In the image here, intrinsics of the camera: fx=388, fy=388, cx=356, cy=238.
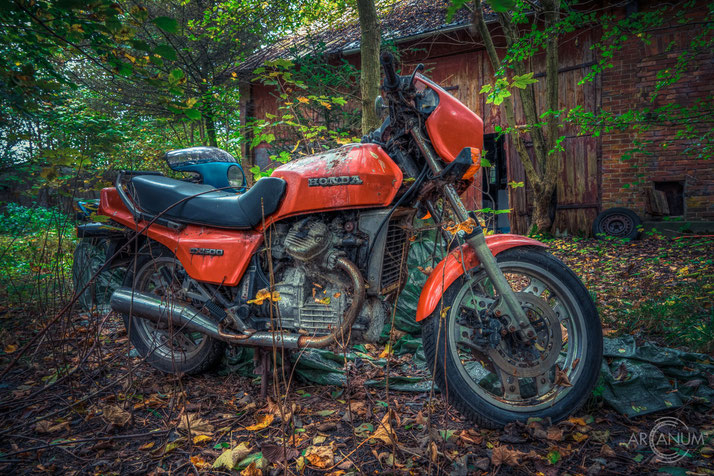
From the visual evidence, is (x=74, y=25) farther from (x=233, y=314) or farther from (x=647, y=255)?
(x=647, y=255)

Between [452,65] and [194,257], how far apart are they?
283 inches

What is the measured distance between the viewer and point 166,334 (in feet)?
8.70

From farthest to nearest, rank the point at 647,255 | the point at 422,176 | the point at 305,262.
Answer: the point at 647,255 < the point at 305,262 < the point at 422,176

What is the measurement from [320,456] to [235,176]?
6.30ft

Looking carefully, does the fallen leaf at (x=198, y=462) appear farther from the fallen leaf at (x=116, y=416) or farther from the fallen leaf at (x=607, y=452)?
the fallen leaf at (x=607, y=452)

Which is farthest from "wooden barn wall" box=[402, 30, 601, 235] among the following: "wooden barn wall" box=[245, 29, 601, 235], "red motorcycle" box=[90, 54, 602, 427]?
"red motorcycle" box=[90, 54, 602, 427]

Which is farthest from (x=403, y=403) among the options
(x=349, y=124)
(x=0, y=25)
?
(x=349, y=124)

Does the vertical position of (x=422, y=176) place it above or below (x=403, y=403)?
above

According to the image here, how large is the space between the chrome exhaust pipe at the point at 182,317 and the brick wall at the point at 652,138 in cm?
677

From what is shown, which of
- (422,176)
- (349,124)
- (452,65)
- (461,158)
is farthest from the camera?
(452,65)

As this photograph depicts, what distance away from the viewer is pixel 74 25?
7.03 feet

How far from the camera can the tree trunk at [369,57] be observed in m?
4.14

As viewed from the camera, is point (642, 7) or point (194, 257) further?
point (642, 7)

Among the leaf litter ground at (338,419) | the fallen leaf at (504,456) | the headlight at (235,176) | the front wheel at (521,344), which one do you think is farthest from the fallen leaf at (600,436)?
the headlight at (235,176)
